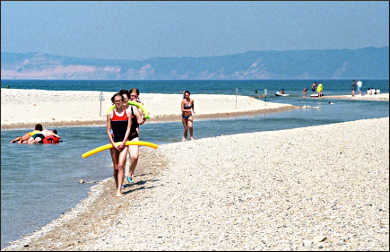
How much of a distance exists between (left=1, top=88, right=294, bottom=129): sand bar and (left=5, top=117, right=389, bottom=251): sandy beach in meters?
19.0

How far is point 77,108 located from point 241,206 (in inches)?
1348

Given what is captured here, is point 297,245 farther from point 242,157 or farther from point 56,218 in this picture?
point 242,157

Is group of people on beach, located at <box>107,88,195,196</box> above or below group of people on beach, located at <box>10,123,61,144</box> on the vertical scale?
above

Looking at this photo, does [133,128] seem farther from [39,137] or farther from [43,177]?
[39,137]

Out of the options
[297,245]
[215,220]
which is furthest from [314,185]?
[297,245]

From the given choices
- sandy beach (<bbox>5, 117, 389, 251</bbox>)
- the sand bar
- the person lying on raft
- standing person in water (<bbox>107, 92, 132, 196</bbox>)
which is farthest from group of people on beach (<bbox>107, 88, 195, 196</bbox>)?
the sand bar

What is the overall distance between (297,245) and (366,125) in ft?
52.6

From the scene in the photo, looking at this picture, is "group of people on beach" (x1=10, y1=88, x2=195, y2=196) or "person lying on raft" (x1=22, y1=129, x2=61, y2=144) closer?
"group of people on beach" (x1=10, y1=88, x2=195, y2=196)

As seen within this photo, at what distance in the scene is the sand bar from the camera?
34.3 m

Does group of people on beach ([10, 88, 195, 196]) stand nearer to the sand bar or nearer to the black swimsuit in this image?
the black swimsuit

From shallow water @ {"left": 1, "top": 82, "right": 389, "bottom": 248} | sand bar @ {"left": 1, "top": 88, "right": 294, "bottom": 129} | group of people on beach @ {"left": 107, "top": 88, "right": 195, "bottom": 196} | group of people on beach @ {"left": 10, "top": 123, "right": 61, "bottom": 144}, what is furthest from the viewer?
sand bar @ {"left": 1, "top": 88, "right": 294, "bottom": 129}

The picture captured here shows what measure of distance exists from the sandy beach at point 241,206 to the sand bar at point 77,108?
19005mm

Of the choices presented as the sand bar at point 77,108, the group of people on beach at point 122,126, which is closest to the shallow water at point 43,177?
the group of people on beach at point 122,126

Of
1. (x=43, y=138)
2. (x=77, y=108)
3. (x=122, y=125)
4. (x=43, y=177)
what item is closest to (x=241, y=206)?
(x=122, y=125)
